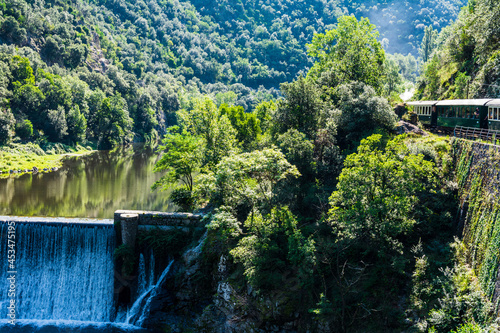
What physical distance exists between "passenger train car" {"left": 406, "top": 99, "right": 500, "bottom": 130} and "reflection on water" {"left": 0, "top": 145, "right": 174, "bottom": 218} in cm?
2650

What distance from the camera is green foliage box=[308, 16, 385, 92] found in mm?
39781

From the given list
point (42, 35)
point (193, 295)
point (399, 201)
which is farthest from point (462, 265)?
point (42, 35)

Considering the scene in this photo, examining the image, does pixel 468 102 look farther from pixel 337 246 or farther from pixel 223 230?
pixel 223 230

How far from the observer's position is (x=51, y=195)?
42.6m

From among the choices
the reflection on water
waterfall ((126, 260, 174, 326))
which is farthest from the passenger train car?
the reflection on water

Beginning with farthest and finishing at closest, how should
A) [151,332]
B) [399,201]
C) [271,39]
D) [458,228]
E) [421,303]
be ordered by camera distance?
[271,39] < [151,332] < [458,228] < [399,201] < [421,303]

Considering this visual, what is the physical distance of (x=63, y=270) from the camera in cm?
2612

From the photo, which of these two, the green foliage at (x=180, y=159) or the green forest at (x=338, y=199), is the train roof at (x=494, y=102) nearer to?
the green forest at (x=338, y=199)

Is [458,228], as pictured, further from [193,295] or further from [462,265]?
[193,295]

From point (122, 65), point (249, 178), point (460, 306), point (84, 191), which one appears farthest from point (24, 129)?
point (460, 306)

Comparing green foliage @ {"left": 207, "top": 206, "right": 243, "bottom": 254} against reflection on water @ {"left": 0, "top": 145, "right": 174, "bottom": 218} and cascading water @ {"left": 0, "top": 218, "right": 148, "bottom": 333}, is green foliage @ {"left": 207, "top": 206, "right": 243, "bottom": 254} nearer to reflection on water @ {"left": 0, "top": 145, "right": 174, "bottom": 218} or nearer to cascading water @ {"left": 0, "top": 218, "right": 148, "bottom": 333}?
cascading water @ {"left": 0, "top": 218, "right": 148, "bottom": 333}

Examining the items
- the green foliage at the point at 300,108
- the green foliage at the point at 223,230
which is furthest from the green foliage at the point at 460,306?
the green foliage at the point at 300,108

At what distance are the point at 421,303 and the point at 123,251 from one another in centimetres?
1818

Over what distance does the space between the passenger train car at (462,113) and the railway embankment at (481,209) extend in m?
4.38
